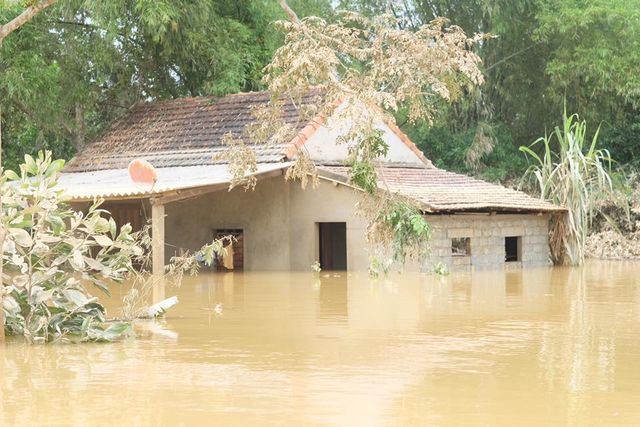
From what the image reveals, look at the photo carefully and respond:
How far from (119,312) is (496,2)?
60.0 feet

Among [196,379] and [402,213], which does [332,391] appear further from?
[402,213]

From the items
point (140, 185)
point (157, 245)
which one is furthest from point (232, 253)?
point (157, 245)

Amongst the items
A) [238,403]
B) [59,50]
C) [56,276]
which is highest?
[59,50]

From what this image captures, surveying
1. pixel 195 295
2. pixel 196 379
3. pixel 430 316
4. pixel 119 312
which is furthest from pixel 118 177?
pixel 196 379

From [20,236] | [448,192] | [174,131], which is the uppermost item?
[174,131]

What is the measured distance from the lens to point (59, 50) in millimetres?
26391

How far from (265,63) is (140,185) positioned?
27.6ft

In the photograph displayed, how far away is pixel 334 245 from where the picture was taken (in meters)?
25.0

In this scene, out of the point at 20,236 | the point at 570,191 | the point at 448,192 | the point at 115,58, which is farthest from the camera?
the point at 115,58

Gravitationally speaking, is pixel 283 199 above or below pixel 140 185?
below

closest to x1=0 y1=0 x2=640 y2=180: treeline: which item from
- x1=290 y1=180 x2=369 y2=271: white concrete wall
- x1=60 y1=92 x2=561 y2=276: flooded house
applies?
x1=60 y1=92 x2=561 y2=276: flooded house

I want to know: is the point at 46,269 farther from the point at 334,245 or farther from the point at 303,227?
the point at 334,245

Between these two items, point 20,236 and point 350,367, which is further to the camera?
point 20,236

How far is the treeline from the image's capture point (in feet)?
84.2
